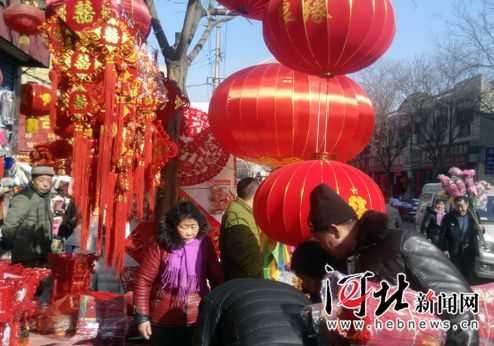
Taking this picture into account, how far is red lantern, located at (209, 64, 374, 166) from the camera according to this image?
456 cm

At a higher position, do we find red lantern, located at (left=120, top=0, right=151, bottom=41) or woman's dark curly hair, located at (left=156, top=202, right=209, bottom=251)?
red lantern, located at (left=120, top=0, right=151, bottom=41)

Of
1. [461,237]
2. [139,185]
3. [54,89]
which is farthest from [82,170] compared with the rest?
[461,237]

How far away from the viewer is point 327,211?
6.89 feet

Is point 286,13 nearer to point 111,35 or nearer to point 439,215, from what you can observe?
point 111,35

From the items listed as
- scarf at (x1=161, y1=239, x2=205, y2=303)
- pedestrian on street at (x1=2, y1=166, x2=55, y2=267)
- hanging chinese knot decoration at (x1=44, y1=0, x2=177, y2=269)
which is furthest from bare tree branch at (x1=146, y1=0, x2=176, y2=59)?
scarf at (x1=161, y1=239, x2=205, y2=303)

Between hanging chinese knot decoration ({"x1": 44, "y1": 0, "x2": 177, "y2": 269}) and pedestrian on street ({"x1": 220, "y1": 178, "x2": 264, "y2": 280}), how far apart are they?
693mm

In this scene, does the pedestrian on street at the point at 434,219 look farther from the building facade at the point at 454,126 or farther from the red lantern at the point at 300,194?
the building facade at the point at 454,126

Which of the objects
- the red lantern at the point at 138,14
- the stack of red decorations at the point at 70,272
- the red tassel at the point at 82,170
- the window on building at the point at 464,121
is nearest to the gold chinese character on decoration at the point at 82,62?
the red tassel at the point at 82,170

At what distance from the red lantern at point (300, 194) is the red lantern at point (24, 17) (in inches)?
124

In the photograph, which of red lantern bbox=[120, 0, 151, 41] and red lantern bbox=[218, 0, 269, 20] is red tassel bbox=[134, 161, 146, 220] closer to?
red lantern bbox=[120, 0, 151, 41]

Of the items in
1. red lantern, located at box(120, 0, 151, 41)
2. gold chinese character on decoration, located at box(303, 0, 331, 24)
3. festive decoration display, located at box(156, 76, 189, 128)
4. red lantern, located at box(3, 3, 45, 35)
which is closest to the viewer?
gold chinese character on decoration, located at box(303, 0, 331, 24)

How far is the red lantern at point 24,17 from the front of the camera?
16.7 feet

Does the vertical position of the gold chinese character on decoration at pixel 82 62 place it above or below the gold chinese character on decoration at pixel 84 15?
below

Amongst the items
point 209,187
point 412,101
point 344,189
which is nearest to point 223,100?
point 209,187
